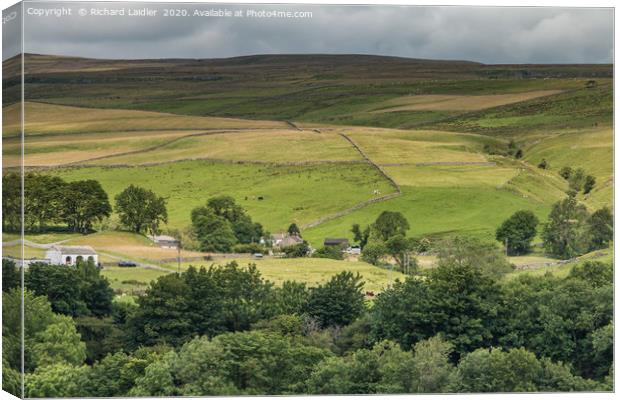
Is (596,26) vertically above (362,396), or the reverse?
(596,26)

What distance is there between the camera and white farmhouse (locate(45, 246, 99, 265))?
30.6 m

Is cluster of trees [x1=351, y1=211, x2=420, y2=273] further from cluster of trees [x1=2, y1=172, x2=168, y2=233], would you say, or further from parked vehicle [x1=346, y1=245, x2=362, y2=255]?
cluster of trees [x1=2, y1=172, x2=168, y2=233]

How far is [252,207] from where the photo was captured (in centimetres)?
3281

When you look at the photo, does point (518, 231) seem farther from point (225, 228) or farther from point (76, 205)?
point (76, 205)

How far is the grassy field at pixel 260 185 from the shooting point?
32156mm

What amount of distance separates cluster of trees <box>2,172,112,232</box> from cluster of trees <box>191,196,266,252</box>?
2041 millimetres

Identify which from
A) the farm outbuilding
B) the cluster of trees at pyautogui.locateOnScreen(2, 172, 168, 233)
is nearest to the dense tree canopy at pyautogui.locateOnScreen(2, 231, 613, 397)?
the farm outbuilding

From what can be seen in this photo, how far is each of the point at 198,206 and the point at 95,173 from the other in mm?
2118

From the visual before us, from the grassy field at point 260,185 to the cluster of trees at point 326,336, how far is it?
Answer: 4.29 feet

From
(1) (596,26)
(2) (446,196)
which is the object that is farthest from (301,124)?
(1) (596,26)

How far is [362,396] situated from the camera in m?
29.7

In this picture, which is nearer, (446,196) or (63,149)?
(63,149)

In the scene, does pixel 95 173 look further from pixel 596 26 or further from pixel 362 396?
pixel 596 26

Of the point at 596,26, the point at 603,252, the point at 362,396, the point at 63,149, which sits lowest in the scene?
the point at 362,396
